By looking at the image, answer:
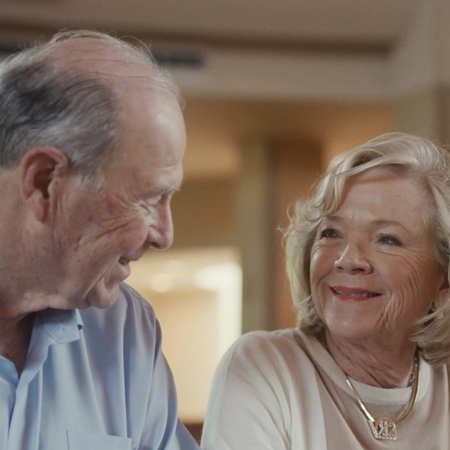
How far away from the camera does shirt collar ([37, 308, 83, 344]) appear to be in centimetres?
117

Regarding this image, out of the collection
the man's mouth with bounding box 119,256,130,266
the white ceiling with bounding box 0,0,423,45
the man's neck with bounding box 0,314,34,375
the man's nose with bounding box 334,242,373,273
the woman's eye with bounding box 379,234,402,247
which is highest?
the white ceiling with bounding box 0,0,423,45

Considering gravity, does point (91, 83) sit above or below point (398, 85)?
below

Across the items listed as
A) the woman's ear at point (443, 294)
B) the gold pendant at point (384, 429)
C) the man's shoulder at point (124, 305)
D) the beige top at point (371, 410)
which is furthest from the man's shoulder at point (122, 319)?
the woman's ear at point (443, 294)

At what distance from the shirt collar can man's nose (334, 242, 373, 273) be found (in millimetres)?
645

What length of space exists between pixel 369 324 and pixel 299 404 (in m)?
0.25

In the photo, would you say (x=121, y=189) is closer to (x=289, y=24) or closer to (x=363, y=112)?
(x=289, y=24)

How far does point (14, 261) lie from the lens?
1063 mm

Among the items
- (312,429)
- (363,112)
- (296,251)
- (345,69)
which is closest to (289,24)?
(345,69)

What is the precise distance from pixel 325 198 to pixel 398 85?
394 centimetres

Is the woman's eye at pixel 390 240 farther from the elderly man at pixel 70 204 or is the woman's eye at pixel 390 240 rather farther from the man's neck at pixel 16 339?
the man's neck at pixel 16 339

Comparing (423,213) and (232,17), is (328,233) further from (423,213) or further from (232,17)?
(232,17)

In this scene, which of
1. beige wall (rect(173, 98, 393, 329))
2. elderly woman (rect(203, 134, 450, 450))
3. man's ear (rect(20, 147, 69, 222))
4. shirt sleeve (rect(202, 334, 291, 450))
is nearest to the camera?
man's ear (rect(20, 147, 69, 222))

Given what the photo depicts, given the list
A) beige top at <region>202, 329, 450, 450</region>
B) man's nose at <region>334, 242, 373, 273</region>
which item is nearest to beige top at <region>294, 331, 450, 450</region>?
beige top at <region>202, 329, 450, 450</region>

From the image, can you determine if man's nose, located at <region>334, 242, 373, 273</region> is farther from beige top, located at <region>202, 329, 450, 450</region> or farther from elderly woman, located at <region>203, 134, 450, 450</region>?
beige top, located at <region>202, 329, 450, 450</region>
